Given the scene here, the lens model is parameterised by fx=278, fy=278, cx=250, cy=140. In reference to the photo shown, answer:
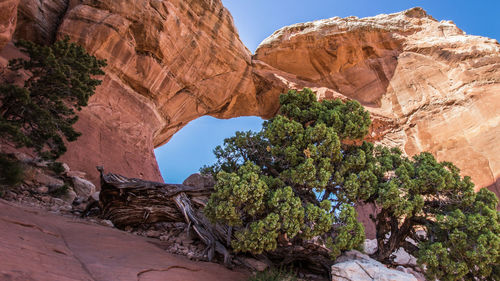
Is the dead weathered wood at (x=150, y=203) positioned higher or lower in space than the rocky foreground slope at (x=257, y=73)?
lower

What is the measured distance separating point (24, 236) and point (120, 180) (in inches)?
245

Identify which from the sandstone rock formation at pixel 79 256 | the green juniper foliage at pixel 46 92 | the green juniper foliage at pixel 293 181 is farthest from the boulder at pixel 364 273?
the green juniper foliage at pixel 46 92

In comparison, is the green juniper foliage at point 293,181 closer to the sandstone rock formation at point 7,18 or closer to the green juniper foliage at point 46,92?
the green juniper foliage at point 46,92

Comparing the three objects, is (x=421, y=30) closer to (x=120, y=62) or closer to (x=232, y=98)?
(x=232, y=98)

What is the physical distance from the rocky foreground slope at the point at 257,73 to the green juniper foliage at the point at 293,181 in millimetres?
12492

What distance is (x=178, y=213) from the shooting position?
11.0 m

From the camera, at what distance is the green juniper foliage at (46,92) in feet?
40.1

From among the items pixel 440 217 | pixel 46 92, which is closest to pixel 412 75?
pixel 440 217

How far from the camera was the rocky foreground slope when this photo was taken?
1920 centimetres

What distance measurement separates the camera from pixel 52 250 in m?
5.91

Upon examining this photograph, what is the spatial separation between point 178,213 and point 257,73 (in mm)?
20435

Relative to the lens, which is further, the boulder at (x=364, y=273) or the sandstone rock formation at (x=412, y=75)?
the sandstone rock formation at (x=412, y=75)

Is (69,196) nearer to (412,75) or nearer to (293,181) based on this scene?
(293,181)

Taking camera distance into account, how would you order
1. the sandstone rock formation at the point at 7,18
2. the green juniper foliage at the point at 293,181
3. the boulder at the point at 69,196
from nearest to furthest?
the green juniper foliage at the point at 293,181 < the sandstone rock formation at the point at 7,18 < the boulder at the point at 69,196
